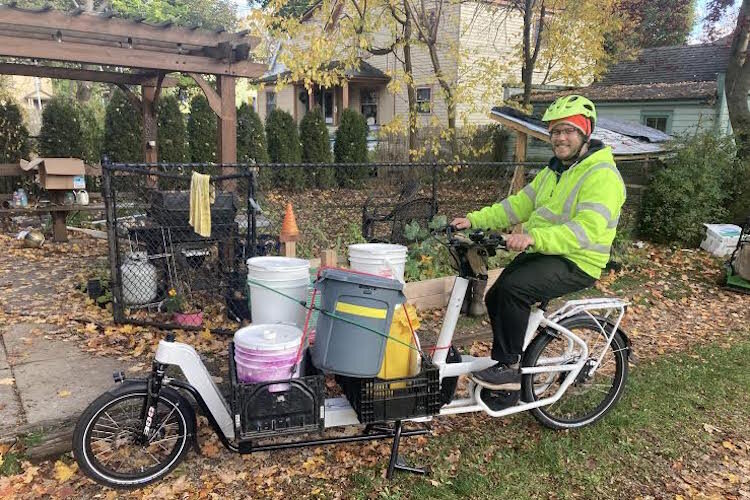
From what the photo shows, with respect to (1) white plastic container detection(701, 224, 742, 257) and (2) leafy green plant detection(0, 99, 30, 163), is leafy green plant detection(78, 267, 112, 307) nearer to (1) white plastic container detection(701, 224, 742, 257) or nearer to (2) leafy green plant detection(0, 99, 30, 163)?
(2) leafy green plant detection(0, 99, 30, 163)

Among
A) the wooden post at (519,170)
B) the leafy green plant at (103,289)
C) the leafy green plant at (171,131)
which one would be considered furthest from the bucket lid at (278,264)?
the leafy green plant at (171,131)

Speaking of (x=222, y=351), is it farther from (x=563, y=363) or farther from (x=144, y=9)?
(x=144, y=9)

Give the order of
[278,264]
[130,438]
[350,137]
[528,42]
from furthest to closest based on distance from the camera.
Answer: [350,137] → [528,42] → [278,264] → [130,438]

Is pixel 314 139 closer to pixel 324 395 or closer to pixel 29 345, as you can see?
pixel 29 345

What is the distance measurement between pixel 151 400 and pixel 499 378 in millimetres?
1923

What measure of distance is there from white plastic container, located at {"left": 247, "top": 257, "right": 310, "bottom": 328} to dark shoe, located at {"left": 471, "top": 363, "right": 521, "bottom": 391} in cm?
110

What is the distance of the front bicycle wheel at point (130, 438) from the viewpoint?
279 cm

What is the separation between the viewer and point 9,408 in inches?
139

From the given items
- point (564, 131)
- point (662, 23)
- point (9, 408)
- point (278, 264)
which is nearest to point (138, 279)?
point (9, 408)

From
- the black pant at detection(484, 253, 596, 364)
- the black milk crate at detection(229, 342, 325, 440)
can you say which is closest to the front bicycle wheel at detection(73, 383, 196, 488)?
the black milk crate at detection(229, 342, 325, 440)

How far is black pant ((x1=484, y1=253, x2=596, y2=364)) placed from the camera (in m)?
3.10

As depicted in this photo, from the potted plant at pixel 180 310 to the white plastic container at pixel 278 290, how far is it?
214 centimetres

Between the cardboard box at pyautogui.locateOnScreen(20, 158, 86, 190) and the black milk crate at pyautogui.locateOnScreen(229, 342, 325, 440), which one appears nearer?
the black milk crate at pyautogui.locateOnScreen(229, 342, 325, 440)

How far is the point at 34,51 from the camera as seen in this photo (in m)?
5.68
